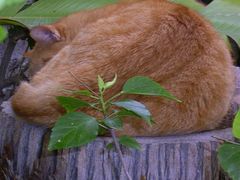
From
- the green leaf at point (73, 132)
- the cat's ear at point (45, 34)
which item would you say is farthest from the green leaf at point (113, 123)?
the cat's ear at point (45, 34)

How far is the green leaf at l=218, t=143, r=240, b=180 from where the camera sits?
1.25 meters

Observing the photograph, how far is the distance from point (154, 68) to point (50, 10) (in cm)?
97

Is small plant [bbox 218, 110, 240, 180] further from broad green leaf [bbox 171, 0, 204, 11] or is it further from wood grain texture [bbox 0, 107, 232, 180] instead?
broad green leaf [bbox 171, 0, 204, 11]

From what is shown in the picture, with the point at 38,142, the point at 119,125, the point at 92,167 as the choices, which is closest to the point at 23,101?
the point at 38,142

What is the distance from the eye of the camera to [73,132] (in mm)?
1130

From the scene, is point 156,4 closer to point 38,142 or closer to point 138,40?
point 138,40

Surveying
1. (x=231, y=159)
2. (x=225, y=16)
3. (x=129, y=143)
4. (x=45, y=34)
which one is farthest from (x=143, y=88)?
(x=225, y=16)

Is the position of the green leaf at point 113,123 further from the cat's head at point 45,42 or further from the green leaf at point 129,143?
the cat's head at point 45,42

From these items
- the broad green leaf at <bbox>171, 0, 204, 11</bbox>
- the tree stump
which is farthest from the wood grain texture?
the broad green leaf at <bbox>171, 0, 204, 11</bbox>

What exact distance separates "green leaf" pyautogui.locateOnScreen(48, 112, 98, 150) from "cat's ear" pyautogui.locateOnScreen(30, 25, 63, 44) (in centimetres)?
85

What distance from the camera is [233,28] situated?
2.25 metres

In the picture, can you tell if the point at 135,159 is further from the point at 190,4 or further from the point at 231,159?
the point at 190,4

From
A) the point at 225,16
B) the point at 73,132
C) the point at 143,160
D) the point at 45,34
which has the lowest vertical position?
the point at 143,160

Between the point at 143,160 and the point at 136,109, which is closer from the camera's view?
the point at 136,109
